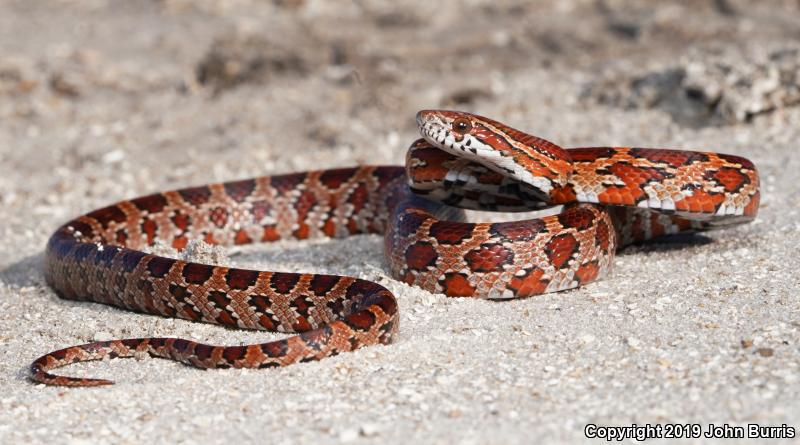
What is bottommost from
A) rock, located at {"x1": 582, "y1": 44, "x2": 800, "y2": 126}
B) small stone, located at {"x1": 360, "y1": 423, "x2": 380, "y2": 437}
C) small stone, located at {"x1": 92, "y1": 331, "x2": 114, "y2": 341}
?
small stone, located at {"x1": 92, "y1": 331, "x2": 114, "y2": 341}

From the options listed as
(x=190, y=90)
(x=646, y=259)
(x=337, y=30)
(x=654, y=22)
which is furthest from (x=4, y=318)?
(x=654, y=22)

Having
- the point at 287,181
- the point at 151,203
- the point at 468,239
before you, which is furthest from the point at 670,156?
the point at 151,203

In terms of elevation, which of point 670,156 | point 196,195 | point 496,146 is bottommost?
point 196,195

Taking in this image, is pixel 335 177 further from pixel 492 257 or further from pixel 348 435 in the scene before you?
pixel 348 435

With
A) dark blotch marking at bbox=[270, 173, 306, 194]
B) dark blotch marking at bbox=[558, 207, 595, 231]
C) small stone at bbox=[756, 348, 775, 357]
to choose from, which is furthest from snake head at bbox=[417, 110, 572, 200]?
dark blotch marking at bbox=[270, 173, 306, 194]

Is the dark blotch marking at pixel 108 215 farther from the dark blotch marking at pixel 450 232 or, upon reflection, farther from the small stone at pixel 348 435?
the small stone at pixel 348 435

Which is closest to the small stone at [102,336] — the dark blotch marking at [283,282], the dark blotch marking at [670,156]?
the dark blotch marking at [283,282]

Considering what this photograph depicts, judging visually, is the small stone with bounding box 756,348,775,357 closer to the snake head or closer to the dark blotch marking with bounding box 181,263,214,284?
the snake head

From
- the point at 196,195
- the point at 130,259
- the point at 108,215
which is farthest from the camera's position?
the point at 196,195
